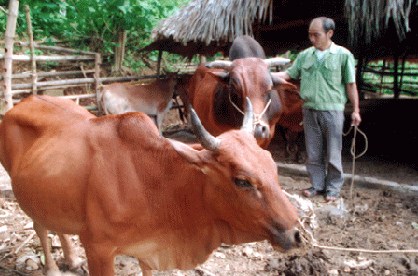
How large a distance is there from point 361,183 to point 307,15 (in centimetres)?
402

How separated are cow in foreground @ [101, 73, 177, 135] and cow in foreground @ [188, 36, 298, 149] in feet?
9.80

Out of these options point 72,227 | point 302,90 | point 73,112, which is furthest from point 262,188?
point 302,90

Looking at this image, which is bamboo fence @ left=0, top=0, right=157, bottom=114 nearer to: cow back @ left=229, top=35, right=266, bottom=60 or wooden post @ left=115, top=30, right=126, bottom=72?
wooden post @ left=115, top=30, right=126, bottom=72

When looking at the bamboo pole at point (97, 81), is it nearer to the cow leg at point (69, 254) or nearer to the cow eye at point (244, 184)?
the cow leg at point (69, 254)

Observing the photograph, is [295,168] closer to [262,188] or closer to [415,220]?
[415,220]

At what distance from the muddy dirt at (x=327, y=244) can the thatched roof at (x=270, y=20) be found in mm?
2411

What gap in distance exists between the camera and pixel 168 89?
8.95 m

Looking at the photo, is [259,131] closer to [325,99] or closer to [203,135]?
[325,99]

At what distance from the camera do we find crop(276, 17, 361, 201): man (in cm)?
403

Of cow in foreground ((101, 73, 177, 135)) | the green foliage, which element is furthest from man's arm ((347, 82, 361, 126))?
the green foliage

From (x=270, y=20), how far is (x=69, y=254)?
430 cm

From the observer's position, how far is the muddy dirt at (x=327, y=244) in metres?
2.97

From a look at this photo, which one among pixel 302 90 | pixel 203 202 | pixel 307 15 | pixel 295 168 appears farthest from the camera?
pixel 307 15

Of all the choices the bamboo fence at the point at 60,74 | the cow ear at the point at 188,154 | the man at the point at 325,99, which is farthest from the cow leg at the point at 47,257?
the bamboo fence at the point at 60,74
